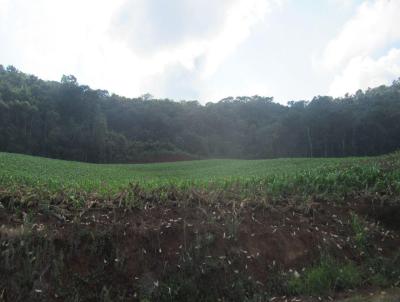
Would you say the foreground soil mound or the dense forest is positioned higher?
the dense forest

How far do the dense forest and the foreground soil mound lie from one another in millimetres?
42671

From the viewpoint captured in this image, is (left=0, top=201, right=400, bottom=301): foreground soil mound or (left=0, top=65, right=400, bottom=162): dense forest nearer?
(left=0, top=201, right=400, bottom=301): foreground soil mound

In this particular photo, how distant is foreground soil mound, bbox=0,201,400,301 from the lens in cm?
445

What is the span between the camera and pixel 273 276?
192 inches

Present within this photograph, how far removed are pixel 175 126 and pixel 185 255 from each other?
55.3 meters

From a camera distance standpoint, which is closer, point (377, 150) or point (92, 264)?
point (92, 264)

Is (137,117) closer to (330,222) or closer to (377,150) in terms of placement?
(377,150)

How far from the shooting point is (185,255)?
496cm

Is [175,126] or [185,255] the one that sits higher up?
[175,126]

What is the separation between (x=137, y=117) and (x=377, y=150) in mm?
35305

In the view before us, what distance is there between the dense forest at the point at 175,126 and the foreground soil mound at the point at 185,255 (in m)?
42.7

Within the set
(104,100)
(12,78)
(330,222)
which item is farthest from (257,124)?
(330,222)

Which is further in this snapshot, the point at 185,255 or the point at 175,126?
the point at 175,126

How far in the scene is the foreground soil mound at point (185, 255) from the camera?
4445mm
